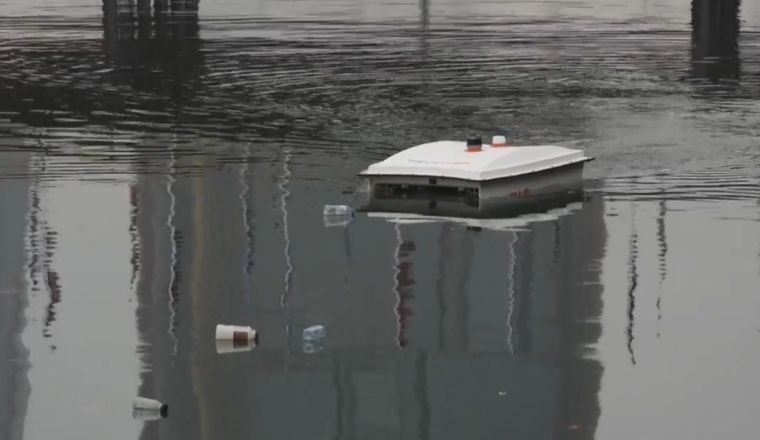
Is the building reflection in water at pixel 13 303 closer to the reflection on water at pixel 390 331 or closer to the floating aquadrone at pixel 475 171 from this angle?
the reflection on water at pixel 390 331

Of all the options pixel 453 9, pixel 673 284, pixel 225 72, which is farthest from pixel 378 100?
pixel 453 9

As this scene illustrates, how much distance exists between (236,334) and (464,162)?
10.9 meters

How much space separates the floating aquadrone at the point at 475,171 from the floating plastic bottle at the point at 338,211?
64.1 inches

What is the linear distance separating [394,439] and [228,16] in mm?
75712

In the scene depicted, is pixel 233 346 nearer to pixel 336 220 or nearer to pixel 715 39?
pixel 336 220

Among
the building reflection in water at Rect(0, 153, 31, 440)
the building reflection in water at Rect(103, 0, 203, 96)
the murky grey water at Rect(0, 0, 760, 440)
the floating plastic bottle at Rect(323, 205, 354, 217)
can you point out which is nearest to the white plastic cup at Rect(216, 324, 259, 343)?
the murky grey water at Rect(0, 0, 760, 440)

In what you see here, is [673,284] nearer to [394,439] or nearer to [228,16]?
[394,439]

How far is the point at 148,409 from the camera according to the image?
20109 millimetres

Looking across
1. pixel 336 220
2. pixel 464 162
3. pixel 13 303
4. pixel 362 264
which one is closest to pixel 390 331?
pixel 362 264

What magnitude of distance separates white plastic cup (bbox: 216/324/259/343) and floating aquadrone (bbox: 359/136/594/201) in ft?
33.3

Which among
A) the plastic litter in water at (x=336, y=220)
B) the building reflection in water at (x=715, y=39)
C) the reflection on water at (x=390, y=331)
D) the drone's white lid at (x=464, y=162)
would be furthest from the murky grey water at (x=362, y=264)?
the building reflection in water at (x=715, y=39)

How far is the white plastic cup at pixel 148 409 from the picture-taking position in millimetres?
20047

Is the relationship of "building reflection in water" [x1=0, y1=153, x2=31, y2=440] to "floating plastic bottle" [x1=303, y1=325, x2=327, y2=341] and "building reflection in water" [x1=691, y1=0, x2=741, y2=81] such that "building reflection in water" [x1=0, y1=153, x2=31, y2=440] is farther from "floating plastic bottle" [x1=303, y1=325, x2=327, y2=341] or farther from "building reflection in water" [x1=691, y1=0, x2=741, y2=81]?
"building reflection in water" [x1=691, y1=0, x2=741, y2=81]

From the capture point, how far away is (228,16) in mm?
93875
